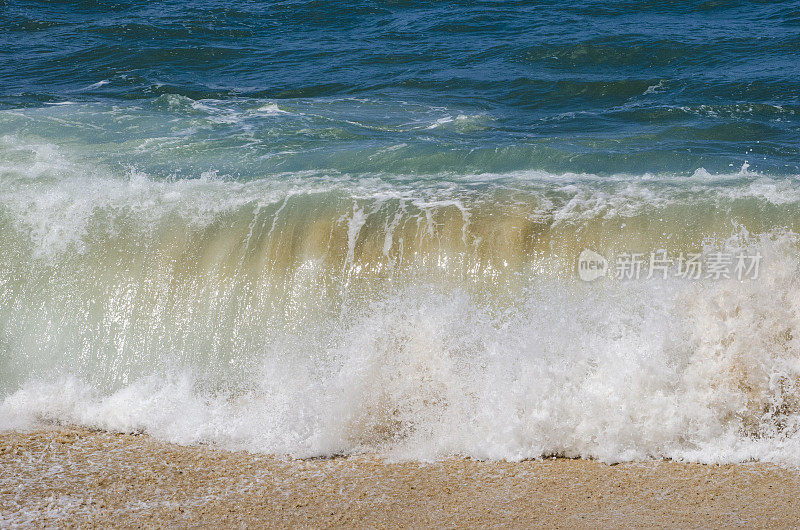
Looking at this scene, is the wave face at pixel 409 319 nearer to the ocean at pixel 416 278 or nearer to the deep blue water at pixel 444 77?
the ocean at pixel 416 278

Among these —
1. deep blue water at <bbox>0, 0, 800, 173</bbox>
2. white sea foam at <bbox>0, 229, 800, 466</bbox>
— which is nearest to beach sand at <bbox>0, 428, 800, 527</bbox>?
white sea foam at <bbox>0, 229, 800, 466</bbox>

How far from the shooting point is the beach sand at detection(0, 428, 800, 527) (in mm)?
3842

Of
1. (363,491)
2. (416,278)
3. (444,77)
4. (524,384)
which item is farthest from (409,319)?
(444,77)

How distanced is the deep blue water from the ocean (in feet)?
0.25

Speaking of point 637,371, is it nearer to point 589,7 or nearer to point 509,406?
point 509,406

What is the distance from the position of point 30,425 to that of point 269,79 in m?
6.97

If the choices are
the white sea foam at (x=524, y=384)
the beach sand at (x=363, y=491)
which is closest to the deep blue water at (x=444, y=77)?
the white sea foam at (x=524, y=384)

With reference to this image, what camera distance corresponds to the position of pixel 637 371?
15.1 feet

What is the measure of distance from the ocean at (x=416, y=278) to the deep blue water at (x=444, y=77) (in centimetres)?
8

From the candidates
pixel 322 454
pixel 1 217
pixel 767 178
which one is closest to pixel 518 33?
pixel 767 178

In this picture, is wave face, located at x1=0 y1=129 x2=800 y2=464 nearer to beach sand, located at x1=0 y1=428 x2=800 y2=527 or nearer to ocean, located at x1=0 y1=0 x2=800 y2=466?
ocean, located at x1=0 y1=0 x2=800 y2=466

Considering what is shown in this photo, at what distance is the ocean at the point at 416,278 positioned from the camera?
15.0ft

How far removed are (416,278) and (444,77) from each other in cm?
589

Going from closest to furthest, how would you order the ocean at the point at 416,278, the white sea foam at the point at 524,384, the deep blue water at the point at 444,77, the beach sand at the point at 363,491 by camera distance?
the beach sand at the point at 363,491 < the white sea foam at the point at 524,384 < the ocean at the point at 416,278 < the deep blue water at the point at 444,77
